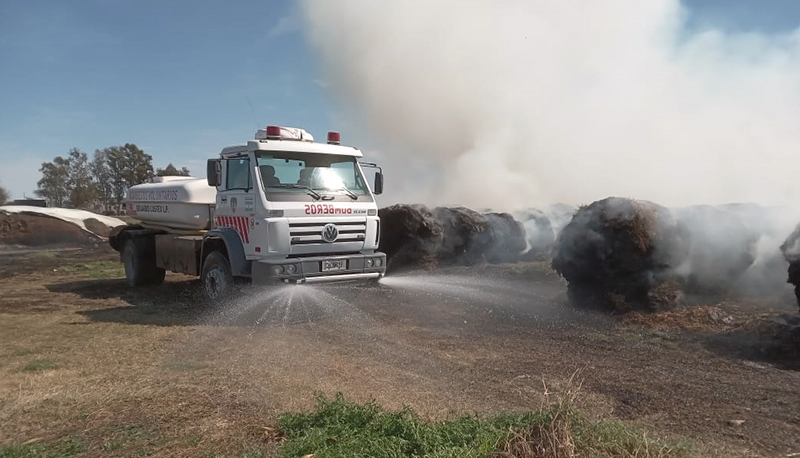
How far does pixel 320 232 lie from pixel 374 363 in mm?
2881

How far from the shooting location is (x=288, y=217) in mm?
8398

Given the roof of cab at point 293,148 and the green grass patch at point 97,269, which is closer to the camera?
the roof of cab at point 293,148

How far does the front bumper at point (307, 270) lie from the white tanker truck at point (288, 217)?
1cm

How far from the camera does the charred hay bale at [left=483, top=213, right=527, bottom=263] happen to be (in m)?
15.4

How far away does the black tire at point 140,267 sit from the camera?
12211 mm

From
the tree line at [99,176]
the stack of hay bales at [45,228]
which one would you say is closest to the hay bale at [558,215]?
the stack of hay bales at [45,228]

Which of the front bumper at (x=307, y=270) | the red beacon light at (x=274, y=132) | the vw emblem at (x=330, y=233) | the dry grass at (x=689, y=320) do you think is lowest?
the dry grass at (x=689, y=320)

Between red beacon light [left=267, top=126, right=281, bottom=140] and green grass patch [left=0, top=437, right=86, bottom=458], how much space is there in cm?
597

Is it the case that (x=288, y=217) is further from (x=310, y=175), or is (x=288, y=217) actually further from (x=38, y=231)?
(x=38, y=231)

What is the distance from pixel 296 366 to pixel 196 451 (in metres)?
2.36

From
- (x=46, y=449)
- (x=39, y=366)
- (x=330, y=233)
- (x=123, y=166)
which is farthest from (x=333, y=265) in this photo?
(x=123, y=166)

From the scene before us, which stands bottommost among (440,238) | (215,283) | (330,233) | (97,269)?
(97,269)

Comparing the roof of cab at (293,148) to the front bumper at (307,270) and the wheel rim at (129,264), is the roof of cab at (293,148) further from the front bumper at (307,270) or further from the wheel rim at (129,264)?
the wheel rim at (129,264)

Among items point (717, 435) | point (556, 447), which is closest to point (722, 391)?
point (717, 435)
